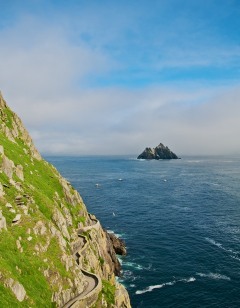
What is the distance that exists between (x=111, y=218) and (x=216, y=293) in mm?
64543

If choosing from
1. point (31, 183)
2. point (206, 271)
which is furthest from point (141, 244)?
point (31, 183)

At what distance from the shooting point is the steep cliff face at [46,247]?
46.7m

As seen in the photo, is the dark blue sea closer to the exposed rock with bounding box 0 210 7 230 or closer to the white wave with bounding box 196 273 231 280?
the white wave with bounding box 196 273 231 280

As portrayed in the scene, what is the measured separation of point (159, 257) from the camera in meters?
92.1

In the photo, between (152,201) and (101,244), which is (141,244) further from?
(152,201)

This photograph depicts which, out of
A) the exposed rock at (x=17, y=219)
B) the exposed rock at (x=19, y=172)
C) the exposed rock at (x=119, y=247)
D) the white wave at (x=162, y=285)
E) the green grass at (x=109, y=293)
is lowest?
the white wave at (x=162, y=285)

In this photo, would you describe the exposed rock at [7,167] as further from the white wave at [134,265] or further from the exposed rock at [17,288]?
the white wave at [134,265]

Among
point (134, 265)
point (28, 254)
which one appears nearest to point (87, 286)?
point (28, 254)

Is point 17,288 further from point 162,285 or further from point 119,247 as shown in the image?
point 119,247

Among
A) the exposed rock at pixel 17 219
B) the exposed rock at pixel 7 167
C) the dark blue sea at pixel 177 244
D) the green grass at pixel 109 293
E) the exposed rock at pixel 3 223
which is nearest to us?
the exposed rock at pixel 3 223

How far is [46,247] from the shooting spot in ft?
182

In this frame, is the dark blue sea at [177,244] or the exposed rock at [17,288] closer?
the exposed rock at [17,288]

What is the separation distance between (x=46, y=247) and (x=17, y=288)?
12502 millimetres

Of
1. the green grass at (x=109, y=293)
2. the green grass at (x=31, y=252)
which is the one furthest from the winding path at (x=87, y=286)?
the green grass at (x=31, y=252)
